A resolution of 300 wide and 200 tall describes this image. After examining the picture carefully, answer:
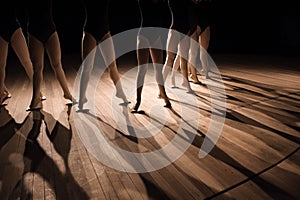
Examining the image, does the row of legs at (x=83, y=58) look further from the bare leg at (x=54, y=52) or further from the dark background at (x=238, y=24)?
the dark background at (x=238, y=24)

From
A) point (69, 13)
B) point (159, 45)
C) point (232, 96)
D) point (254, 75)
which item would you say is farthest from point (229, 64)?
point (69, 13)

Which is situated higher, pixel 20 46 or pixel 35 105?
pixel 20 46

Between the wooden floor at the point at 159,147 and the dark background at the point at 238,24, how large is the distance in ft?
13.1

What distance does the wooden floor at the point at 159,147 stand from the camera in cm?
122

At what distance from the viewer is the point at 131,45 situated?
299 inches

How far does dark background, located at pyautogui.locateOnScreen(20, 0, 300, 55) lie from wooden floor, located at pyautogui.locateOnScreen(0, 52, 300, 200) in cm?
399

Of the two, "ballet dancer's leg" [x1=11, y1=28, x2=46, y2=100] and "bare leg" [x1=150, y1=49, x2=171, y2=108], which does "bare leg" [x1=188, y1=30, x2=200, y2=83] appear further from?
"ballet dancer's leg" [x1=11, y1=28, x2=46, y2=100]

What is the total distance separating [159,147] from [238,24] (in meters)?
6.40

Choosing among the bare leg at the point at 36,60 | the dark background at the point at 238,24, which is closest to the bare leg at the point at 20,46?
the bare leg at the point at 36,60

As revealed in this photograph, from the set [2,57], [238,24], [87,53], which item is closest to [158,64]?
[87,53]

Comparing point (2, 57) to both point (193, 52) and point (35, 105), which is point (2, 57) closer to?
point (35, 105)

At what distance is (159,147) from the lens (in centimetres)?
166

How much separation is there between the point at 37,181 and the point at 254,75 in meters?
3.29

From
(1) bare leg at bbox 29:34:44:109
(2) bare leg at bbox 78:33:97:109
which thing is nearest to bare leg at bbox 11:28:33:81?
(1) bare leg at bbox 29:34:44:109
